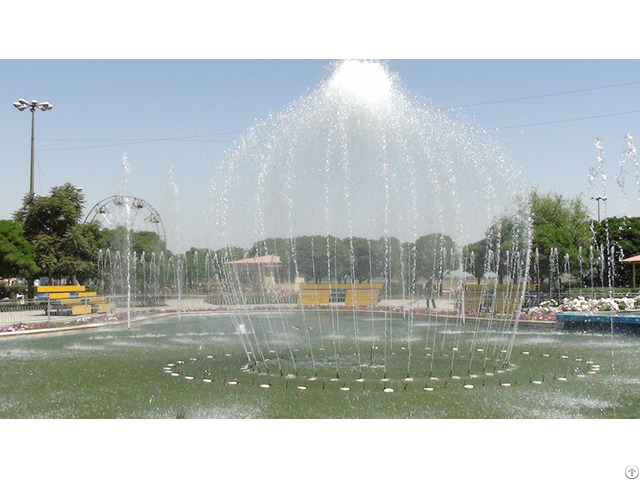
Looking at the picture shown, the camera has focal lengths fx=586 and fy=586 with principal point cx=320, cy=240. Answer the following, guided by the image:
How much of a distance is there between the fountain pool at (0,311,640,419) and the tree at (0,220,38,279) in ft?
37.8

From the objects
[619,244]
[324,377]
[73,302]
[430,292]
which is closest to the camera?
[324,377]

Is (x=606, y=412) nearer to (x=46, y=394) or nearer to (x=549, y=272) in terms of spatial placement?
(x=46, y=394)

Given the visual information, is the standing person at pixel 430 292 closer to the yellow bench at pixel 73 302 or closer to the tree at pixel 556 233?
the tree at pixel 556 233

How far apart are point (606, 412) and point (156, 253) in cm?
3298

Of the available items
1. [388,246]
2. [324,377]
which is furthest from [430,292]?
[324,377]

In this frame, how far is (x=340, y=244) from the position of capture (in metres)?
49.6

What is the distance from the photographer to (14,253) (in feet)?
84.1

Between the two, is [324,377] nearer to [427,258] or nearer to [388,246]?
[388,246]

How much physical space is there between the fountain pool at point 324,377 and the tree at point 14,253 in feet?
37.8

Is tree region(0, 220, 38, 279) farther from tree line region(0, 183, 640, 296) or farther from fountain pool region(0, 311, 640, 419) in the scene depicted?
fountain pool region(0, 311, 640, 419)

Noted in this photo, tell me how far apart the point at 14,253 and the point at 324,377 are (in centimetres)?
2106

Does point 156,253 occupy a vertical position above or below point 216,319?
above
